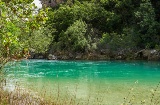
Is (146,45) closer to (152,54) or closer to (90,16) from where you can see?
(152,54)

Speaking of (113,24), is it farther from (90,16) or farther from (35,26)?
(35,26)

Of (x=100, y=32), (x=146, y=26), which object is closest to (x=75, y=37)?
(x=100, y=32)

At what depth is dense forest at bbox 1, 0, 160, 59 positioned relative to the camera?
4734cm

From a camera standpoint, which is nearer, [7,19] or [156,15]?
[7,19]

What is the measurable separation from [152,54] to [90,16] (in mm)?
15456

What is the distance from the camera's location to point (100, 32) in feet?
186

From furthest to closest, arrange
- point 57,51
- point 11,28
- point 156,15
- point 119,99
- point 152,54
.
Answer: point 57,51
point 156,15
point 152,54
point 119,99
point 11,28

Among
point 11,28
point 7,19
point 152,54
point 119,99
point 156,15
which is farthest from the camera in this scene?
point 156,15

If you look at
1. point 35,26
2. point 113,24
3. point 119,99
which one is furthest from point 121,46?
point 35,26

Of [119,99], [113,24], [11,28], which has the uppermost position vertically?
[113,24]

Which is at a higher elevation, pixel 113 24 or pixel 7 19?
pixel 113 24

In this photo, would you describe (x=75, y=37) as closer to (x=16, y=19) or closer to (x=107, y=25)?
(x=107, y=25)

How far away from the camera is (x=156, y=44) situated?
46188 millimetres

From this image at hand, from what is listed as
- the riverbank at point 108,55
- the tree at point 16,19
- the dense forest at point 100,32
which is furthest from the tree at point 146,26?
the tree at point 16,19
